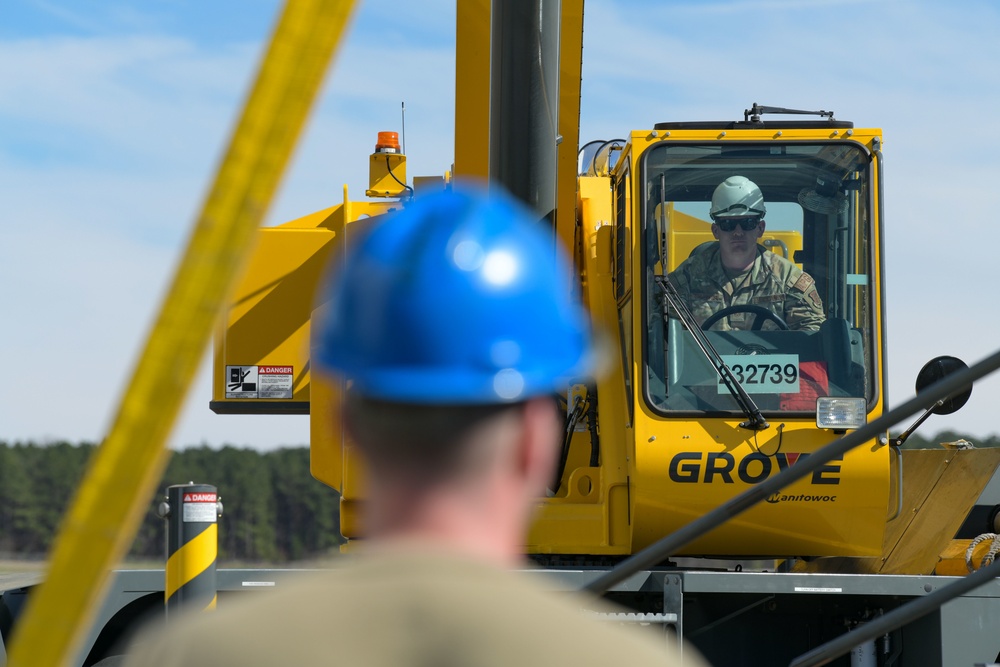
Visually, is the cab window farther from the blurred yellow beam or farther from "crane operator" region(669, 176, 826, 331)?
Answer: the blurred yellow beam

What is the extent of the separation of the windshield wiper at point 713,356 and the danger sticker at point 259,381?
212 centimetres

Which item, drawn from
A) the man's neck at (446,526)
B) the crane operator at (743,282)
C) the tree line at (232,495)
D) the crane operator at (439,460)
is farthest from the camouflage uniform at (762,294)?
the tree line at (232,495)

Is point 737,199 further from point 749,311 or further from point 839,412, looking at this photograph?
point 839,412

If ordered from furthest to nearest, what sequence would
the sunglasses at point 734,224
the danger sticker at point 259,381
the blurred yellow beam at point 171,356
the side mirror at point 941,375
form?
the danger sticker at point 259,381 < the sunglasses at point 734,224 < the side mirror at point 941,375 < the blurred yellow beam at point 171,356

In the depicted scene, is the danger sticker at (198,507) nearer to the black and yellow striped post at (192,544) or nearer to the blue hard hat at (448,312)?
the black and yellow striped post at (192,544)

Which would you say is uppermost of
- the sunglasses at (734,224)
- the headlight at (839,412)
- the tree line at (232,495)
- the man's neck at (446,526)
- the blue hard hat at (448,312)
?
the sunglasses at (734,224)

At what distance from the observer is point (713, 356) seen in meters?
5.89

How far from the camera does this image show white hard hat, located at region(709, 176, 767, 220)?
6.01m

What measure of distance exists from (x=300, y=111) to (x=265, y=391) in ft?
18.5

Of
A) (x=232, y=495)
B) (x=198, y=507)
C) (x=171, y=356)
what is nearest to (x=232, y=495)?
(x=232, y=495)

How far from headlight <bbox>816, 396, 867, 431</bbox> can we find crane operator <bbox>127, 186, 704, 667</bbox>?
4636mm

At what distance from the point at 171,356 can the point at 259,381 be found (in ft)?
18.7

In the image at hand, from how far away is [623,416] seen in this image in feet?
20.3

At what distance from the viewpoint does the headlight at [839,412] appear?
573 centimetres
